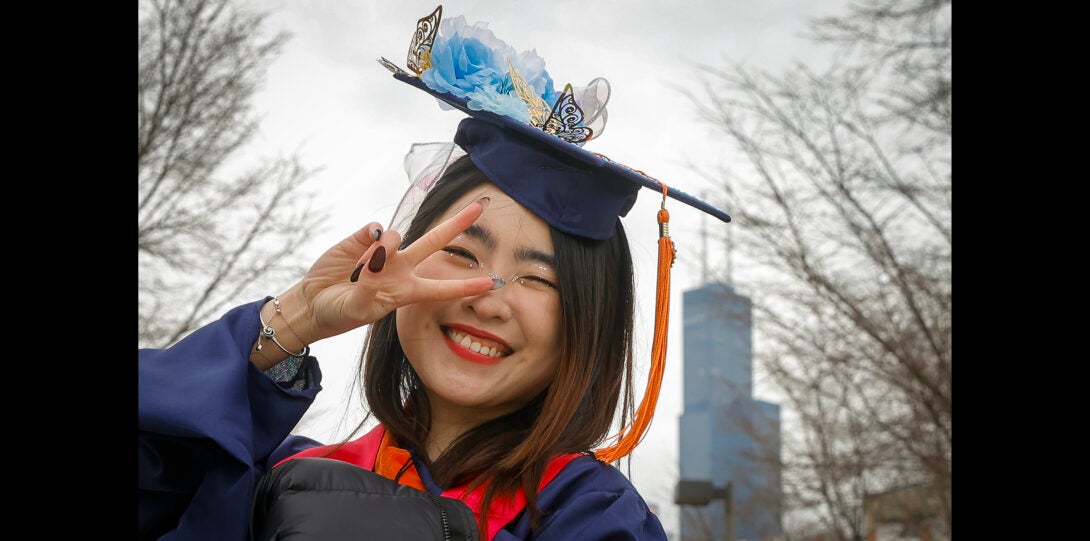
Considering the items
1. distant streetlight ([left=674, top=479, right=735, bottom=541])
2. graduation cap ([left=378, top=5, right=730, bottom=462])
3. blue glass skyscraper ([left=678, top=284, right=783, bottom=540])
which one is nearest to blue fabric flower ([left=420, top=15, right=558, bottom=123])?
graduation cap ([left=378, top=5, right=730, bottom=462])

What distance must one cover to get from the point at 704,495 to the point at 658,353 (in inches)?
154

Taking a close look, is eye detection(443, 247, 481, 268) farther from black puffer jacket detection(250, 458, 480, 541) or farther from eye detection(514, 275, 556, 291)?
black puffer jacket detection(250, 458, 480, 541)

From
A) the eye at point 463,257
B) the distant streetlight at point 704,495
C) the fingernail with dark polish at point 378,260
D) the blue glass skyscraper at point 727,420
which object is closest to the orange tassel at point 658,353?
the eye at point 463,257

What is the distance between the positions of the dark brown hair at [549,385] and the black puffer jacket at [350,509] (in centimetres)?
13

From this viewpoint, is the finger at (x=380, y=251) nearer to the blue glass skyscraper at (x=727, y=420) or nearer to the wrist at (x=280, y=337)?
the wrist at (x=280, y=337)

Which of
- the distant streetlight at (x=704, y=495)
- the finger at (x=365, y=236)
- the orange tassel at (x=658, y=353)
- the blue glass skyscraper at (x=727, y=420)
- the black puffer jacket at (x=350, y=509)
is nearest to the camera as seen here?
the black puffer jacket at (x=350, y=509)

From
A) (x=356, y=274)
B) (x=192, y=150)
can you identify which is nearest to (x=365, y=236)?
(x=356, y=274)

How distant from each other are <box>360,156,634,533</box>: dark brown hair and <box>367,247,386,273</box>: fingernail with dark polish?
0.16 meters

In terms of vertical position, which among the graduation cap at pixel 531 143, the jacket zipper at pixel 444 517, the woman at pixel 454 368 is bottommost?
the jacket zipper at pixel 444 517

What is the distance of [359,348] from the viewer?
109cm

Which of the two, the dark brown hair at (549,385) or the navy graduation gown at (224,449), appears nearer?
the navy graduation gown at (224,449)

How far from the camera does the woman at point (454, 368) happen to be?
0.92m
